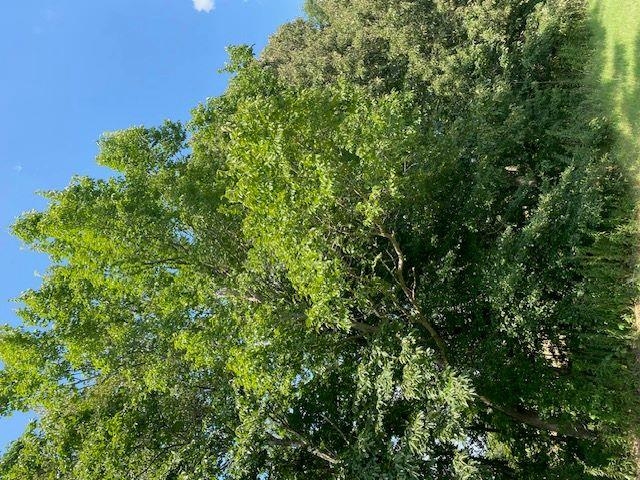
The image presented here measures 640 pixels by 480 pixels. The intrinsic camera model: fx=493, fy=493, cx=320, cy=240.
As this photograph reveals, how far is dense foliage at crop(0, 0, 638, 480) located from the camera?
11.5 m

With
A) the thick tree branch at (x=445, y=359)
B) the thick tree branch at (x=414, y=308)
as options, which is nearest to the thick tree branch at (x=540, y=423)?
the thick tree branch at (x=445, y=359)

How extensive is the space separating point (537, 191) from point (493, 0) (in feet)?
35.3

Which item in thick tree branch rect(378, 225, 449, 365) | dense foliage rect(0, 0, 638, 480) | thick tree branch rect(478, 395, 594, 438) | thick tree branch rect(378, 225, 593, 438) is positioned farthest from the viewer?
thick tree branch rect(478, 395, 594, 438)

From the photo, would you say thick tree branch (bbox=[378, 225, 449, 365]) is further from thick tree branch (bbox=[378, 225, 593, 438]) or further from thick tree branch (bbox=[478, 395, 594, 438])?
thick tree branch (bbox=[478, 395, 594, 438])

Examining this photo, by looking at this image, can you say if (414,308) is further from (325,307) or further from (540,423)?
(540,423)

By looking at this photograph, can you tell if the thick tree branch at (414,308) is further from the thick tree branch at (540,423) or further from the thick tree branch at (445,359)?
the thick tree branch at (540,423)

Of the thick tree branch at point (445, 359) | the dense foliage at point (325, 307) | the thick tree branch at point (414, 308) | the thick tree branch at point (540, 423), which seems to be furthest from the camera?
the thick tree branch at point (540, 423)

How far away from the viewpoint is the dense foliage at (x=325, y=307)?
1146 centimetres

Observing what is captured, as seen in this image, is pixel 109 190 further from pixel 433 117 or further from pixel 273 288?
pixel 433 117

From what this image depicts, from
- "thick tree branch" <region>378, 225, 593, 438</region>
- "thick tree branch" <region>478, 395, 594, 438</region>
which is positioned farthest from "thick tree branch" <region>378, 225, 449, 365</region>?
"thick tree branch" <region>478, 395, 594, 438</region>

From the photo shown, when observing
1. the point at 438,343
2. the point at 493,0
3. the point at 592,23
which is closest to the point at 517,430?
the point at 438,343

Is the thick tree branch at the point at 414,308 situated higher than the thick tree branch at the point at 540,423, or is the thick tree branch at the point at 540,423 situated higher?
the thick tree branch at the point at 414,308

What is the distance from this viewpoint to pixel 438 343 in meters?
13.8

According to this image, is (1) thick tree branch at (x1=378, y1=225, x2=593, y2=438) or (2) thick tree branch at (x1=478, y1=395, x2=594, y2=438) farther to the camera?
(2) thick tree branch at (x1=478, y1=395, x2=594, y2=438)
